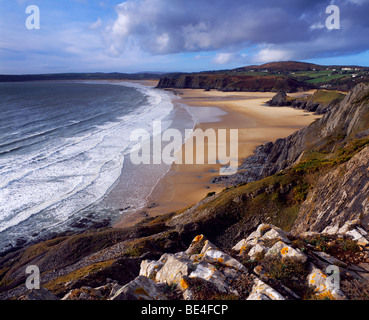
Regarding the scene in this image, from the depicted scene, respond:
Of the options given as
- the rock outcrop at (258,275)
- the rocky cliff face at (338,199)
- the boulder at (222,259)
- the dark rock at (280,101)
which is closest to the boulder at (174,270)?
the rock outcrop at (258,275)

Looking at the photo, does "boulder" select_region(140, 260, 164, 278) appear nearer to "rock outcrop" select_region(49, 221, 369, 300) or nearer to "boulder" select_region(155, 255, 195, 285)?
"rock outcrop" select_region(49, 221, 369, 300)

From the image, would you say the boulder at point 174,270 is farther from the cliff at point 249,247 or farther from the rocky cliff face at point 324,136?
the rocky cliff face at point 324,136

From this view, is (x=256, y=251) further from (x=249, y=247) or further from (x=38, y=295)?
(x=38, y=295)

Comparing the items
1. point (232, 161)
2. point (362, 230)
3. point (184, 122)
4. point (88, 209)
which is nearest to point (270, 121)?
point (184, 122)

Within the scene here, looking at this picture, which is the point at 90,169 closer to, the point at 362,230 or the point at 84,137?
the point at 84,137

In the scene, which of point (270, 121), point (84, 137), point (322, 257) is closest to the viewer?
point (322, 257)

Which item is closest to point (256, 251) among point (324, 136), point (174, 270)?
point (174, 270)
